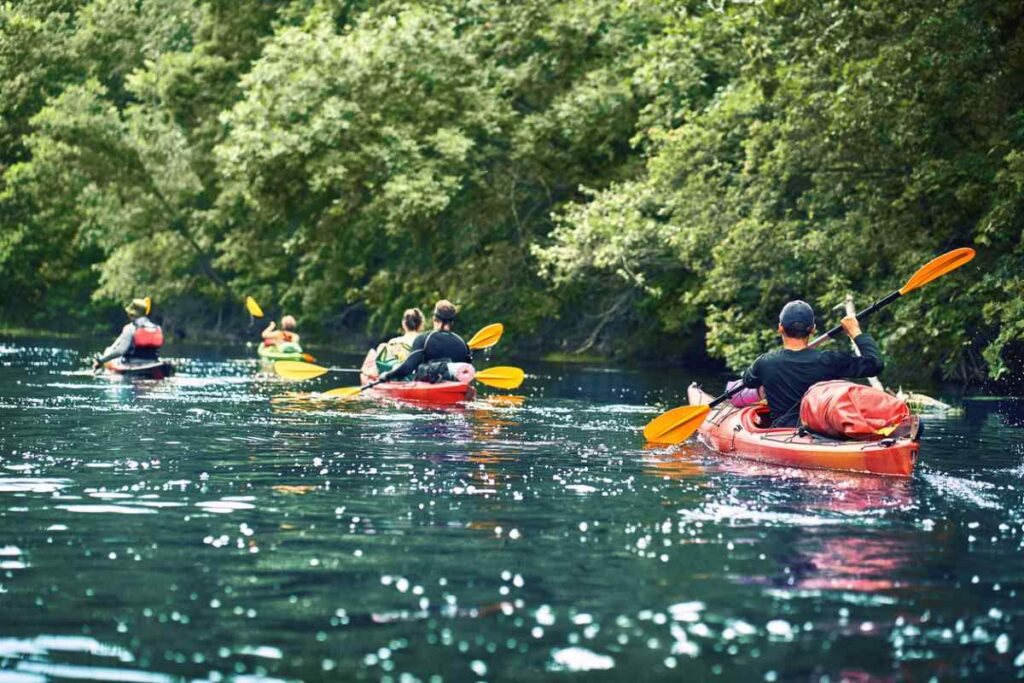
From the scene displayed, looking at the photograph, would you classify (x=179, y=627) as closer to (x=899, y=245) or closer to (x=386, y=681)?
(x=386, y=681)

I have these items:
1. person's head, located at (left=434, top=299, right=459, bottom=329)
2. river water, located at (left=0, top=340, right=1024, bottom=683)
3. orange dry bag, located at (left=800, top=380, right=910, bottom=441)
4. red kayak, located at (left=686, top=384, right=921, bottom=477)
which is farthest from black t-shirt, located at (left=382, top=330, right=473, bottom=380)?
orange dry bag, located at (left=800, top=380, right=910, bottom=441)

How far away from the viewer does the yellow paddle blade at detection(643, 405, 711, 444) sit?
523 inches

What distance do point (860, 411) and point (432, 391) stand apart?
8.03 metres

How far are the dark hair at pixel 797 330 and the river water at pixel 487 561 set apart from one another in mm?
1158

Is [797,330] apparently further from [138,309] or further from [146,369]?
[138,309]

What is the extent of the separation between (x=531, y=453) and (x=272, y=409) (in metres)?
5.52

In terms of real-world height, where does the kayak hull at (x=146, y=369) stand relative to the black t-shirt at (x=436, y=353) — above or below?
below

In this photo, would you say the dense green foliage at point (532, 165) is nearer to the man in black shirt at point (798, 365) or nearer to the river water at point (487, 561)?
the man in black shirt at point (798, 365)

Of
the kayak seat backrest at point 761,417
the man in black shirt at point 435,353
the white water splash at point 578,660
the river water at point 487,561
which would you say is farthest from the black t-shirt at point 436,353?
the white water splash at point 578,660

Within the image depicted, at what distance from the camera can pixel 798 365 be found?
39.3ft

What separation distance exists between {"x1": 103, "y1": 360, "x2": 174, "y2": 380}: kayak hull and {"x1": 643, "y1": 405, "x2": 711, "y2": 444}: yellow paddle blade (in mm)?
11780

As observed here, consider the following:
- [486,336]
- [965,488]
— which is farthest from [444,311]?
[965,488]

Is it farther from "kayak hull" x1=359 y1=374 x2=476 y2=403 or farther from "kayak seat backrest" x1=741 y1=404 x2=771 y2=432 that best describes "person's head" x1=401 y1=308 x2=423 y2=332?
"kayak seat backrest" x1=741 y1=404 x2=771 y2=432

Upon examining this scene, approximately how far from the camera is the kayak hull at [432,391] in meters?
18.4
